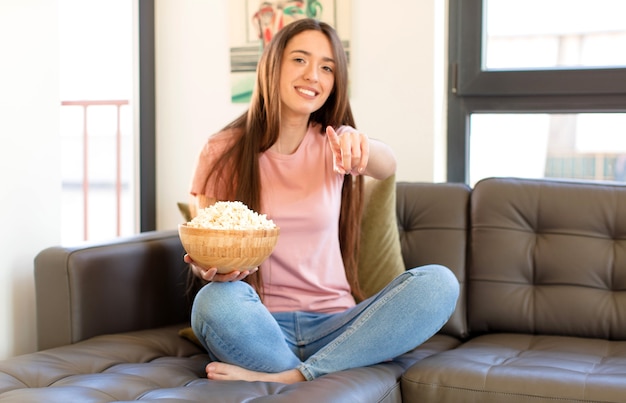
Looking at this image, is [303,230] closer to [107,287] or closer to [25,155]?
[107,287]

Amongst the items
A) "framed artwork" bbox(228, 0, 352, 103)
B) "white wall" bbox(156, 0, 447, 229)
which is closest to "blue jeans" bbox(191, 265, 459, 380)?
"white wall" bbox(156, 0, 447, 229)

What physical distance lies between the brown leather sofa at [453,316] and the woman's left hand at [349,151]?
50 centimetres

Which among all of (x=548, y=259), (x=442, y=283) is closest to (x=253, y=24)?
(x=548, y=259)

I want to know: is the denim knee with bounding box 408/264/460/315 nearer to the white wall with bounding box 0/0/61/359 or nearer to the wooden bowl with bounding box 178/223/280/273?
the wooden bowl with bounding box 178/223/280/273

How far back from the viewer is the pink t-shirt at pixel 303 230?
233cm

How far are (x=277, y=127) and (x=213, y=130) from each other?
1075 millimetres

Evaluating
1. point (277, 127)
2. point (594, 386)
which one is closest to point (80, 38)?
point (277, 127)

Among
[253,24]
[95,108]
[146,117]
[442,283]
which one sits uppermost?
[253,24]

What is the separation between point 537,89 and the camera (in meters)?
3.04

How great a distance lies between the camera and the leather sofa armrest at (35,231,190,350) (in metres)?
2.27

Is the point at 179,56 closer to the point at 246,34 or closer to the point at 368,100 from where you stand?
the point at 246,34

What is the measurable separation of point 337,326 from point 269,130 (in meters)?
0.60

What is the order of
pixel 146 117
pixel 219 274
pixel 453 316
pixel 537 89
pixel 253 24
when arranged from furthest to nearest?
pixel 146 117
pixel 253 24
pixel 537 89
pixel 453 316
pixel 219 274

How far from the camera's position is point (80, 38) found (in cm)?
500
